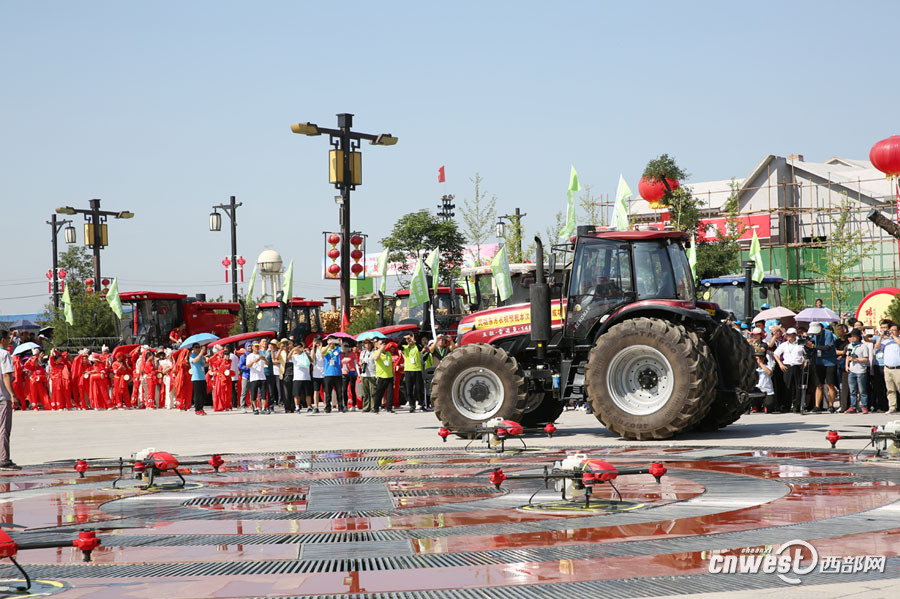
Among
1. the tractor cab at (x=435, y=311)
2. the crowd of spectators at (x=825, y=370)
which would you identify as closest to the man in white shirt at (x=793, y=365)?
the crowd of spectators at (x=825, y=370)

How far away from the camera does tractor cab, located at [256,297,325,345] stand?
33500mm

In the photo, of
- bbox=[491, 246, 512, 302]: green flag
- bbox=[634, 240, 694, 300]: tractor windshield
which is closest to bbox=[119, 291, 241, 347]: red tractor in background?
bbox=[491, 246, 512, 302]: green flag

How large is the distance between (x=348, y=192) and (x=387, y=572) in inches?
894

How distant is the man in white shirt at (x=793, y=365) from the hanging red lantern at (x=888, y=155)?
1835 cm

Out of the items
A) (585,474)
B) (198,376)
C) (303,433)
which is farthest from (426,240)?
(585,474)

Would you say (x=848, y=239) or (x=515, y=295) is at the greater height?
(x=848, y=239)

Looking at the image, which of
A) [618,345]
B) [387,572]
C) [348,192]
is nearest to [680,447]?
[618,345]

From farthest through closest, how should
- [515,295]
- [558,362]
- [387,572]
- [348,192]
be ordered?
[348,192], [515,295], [558,362], [387,572]

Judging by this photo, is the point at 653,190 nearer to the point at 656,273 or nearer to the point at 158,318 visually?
the point at 158,318

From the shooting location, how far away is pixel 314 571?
6.03 metres

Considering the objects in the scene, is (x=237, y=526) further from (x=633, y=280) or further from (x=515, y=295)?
(x=515, y=295)

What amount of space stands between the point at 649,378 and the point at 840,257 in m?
32.0

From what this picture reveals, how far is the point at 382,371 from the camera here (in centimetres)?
2389

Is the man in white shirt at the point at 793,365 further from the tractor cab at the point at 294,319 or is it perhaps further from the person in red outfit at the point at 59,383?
the person in red outfit at the point at 59,383
